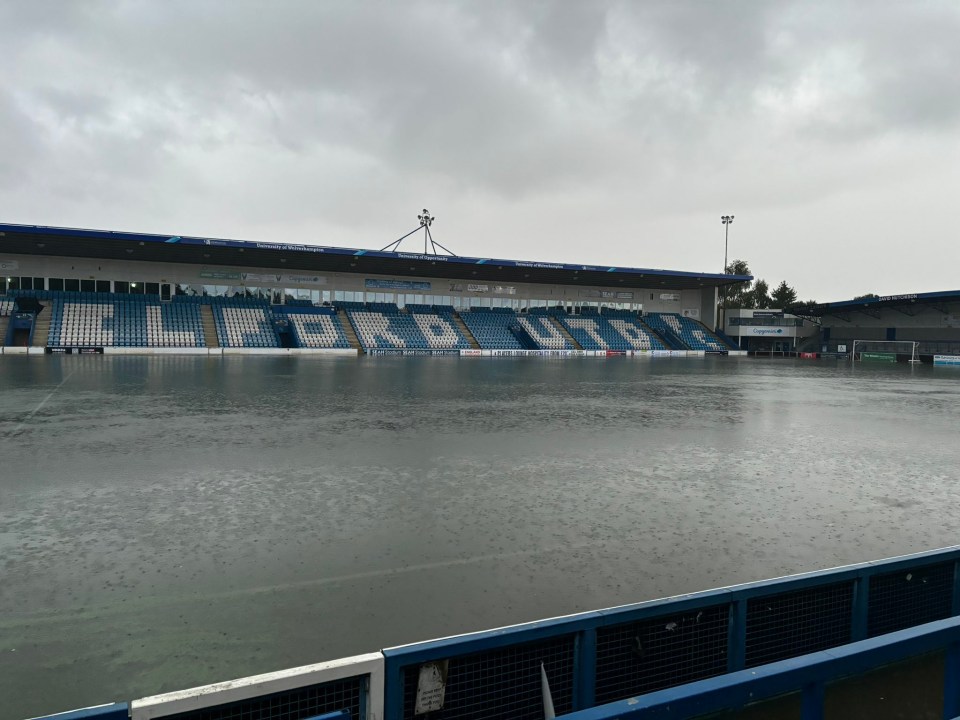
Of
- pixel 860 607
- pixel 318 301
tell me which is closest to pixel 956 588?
pixel 860 607

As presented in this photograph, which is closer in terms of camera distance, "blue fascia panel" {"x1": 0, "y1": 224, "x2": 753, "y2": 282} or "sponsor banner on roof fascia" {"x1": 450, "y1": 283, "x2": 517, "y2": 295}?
"blue fascia panel" {"x1": 0, "y1": 224, "x2": 753, "y2": 282}

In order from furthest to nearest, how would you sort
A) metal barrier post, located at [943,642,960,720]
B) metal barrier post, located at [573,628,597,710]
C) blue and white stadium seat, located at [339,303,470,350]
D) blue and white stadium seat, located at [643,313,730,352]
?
blue and white stadium seat, located at [643,313,730,352] → blue and white stadium seat, located at [339,303,470,350] → metal barrier post, located at [573,628,597,710] → metal barrier post, located at [943,642,960,720]

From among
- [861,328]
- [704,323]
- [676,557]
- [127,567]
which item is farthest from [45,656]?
[861,328]

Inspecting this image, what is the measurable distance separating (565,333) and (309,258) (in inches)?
1043

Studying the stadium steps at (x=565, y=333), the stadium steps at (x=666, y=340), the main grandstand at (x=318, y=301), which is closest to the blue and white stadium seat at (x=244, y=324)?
the main grandstand at (x=318, y=301)

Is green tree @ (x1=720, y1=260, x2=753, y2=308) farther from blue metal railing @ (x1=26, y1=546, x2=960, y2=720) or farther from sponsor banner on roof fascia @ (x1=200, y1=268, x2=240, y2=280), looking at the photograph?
blue metal railing @ (x1=26, y1=546, x2=960, y2=720)

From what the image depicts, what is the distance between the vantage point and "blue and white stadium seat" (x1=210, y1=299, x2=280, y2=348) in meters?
43.8

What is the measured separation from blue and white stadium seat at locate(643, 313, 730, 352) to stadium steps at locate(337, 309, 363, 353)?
33579 millimetres

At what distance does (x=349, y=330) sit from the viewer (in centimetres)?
4906

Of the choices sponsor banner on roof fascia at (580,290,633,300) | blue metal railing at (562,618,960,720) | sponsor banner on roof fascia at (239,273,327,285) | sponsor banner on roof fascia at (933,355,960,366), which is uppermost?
sponsor banner on roof fascia at (580,290,633,300)

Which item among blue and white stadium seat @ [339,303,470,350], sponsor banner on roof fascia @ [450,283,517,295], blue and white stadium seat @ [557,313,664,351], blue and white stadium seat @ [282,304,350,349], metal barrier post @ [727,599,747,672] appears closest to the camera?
metal barrier post @ [727,599,747,672]

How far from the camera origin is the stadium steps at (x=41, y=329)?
38.3m

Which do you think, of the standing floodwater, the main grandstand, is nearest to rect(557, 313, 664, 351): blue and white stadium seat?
the main grandstand

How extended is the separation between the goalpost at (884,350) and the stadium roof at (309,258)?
16762 millimetres
